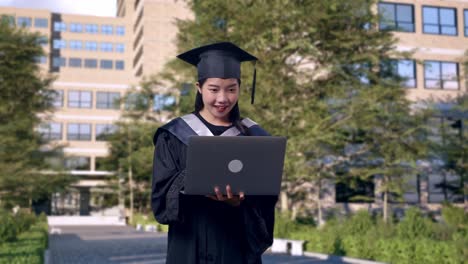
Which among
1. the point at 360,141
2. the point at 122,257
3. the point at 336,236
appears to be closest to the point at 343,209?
the point at 360,141

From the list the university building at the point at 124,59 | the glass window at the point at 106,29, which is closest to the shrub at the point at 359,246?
the university building at the point at 124,59

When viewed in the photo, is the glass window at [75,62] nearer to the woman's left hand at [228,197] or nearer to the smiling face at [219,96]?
the smiling face at [219,96]

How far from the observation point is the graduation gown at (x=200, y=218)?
11.8ft

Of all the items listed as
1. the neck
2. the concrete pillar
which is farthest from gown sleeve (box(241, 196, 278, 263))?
the concrete pillar

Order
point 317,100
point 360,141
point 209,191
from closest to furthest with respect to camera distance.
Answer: point 209,191
point 317,100
point 360,141

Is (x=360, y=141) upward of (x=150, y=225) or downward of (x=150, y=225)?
upward

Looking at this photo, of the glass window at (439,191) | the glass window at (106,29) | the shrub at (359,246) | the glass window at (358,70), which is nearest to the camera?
the shrub at (359,246)

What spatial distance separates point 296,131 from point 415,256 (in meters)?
8.83

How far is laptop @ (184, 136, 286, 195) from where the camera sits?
3.38m

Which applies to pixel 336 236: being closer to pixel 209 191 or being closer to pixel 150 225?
pixel 209 191

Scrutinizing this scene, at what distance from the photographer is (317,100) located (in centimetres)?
2558

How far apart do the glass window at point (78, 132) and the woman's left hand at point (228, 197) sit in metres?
67.3

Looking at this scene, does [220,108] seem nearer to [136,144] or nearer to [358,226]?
[358,226]

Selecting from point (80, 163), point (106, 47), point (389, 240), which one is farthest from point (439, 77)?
point (106, 47)
